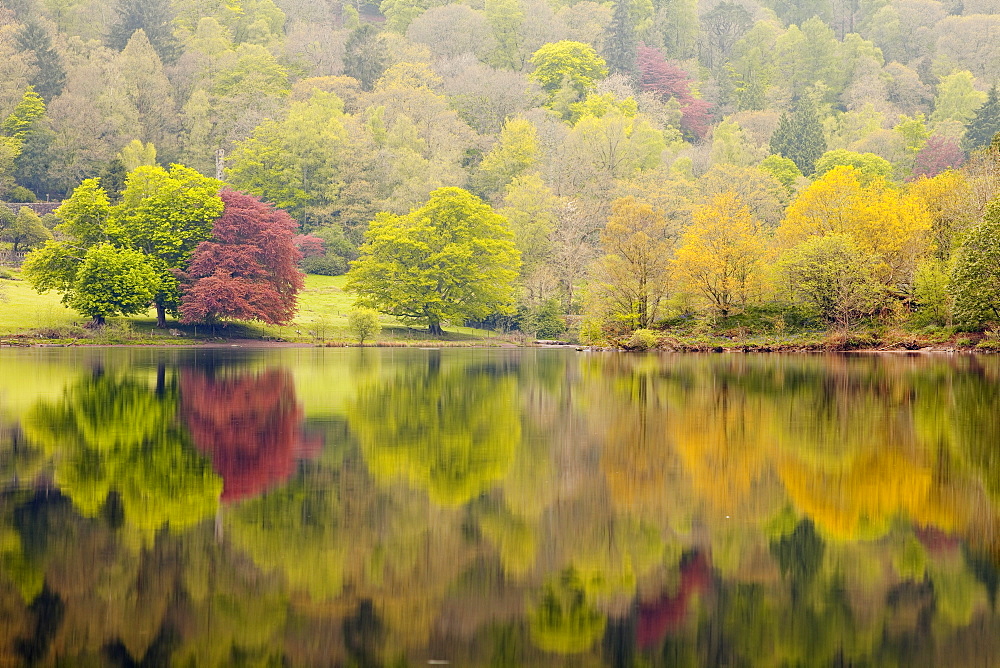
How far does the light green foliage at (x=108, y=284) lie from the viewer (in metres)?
63.2

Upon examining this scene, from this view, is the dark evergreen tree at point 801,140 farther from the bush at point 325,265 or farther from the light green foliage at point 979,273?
the light green foliage at point 979,273

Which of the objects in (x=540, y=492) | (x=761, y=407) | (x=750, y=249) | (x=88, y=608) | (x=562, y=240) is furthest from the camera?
(x=562, y=240)

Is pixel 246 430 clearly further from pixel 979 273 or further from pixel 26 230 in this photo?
pixel 26 230

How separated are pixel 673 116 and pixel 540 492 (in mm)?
136733

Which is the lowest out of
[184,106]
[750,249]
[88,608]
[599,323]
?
[88,608]

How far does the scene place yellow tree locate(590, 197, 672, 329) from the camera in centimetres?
5856

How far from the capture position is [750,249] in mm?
57125

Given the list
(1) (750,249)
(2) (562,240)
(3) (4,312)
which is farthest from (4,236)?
(1) (750,249)

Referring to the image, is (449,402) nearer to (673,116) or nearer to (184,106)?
(184,106)

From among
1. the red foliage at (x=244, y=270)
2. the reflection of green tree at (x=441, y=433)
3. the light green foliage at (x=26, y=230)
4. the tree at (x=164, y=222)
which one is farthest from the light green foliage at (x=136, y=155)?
the reflection of green tree at (x=441, y=433)

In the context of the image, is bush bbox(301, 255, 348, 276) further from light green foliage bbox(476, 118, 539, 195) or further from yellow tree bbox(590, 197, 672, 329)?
yellow tree bbox(590, 197, 672, 329)

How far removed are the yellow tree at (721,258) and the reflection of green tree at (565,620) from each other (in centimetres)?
5088

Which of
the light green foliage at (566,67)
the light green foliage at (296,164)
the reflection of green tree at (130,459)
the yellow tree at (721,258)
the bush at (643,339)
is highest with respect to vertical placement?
the light green foliage at (566,67)

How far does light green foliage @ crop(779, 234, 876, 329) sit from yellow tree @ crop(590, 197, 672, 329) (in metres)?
7.79
